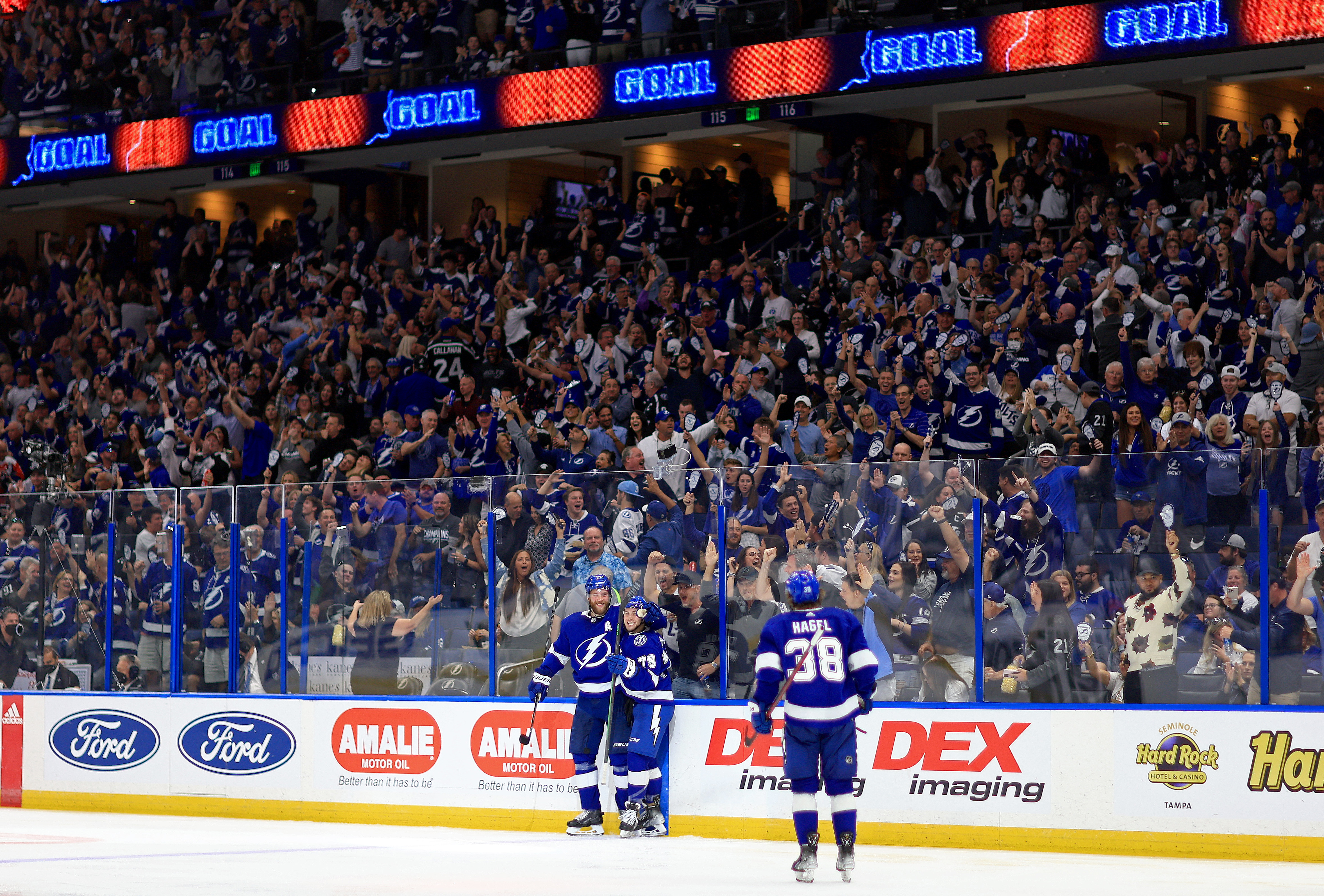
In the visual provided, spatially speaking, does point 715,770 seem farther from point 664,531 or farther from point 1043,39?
point 1043,39

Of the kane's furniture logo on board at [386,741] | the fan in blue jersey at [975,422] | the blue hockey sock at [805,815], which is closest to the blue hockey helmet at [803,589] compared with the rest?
the blue hockey sock at [805,815]

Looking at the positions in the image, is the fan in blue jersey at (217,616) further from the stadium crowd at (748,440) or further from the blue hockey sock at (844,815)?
the blue hockey sock at (844,815)

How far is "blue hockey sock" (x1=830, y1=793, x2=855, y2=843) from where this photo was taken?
8.79m

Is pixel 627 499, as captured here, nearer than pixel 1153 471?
No

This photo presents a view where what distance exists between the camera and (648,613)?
36.2 feet

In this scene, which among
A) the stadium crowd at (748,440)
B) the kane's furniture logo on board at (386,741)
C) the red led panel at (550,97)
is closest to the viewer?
the stadium crowd at (748,440)

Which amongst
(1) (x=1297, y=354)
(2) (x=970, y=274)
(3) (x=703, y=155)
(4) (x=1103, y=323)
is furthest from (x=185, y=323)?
(1) (x=1297, y=354)

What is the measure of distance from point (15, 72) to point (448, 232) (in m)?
5.80

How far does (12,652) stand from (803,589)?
23.3 ft

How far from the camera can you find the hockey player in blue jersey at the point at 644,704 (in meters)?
10.9

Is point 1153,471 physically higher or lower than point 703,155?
lower

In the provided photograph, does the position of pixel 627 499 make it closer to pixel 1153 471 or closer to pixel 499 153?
pixel 1153 471

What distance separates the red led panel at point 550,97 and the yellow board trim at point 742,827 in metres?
7.75

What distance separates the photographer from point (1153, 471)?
31.8 ft
